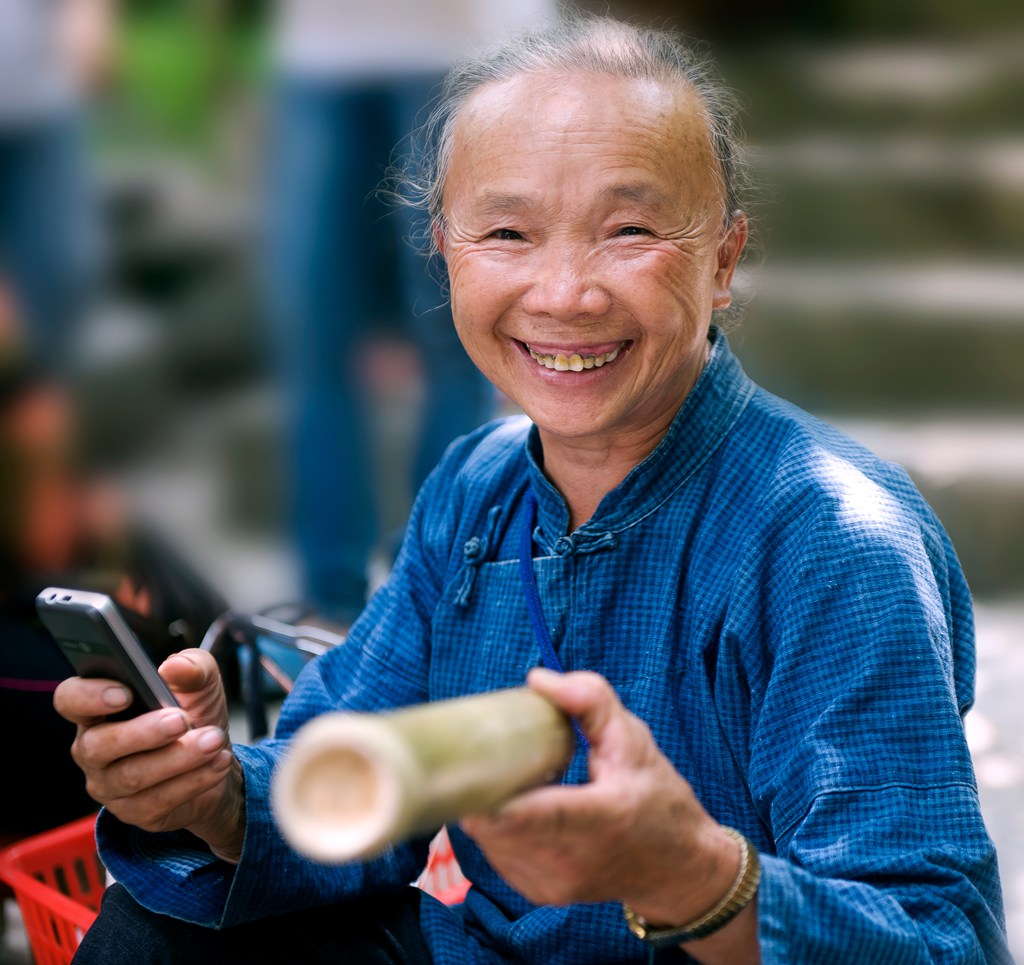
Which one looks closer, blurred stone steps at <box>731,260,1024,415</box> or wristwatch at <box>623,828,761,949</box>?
wristwatch at <box>623,828,761,949</box>

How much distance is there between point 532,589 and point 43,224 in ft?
8.76

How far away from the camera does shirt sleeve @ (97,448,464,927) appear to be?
50.5 inches

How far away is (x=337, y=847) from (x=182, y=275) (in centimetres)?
566

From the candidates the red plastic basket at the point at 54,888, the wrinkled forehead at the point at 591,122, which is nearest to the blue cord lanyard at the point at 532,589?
the wrinkled forehead at the point at 591,122

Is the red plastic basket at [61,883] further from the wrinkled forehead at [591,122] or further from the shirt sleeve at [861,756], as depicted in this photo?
the wrinkled forehead at [591,122]

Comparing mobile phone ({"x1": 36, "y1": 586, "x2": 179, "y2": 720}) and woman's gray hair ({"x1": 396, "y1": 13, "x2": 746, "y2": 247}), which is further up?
woman's gray hair ({"x1": 396, "y1": 13, "x2": 746, "y2": 247})

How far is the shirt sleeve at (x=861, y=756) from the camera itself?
0.97 m

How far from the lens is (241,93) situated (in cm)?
Answer: 543

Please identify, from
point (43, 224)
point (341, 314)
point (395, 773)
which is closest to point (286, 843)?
point (395, 773)

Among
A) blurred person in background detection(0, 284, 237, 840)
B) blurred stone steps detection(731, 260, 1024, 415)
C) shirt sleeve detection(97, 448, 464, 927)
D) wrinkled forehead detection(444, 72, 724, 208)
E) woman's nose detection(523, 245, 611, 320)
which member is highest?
wrinkled forehead detection(444, 72, 724, 208)

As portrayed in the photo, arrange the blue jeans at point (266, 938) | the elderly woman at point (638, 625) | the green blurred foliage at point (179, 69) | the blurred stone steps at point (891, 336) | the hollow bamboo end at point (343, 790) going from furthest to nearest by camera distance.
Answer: the blurred stone steps at point (891, 336)
the green blurred foliage at point (179, 69)
the blue jeans at point (266, 938)
the elderly woman at point (638, 625)
the hollow bamboo end at point (343, 790)

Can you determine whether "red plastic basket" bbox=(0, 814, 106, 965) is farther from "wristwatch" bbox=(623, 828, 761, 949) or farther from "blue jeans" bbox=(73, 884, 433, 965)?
"wristwatch" bbox=(623, 828, 761, 949)

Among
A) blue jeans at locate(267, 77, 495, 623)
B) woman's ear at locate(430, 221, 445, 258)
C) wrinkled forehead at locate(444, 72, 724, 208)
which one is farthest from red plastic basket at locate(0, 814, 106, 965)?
blue jeans at locate(267, 77, 495, 623)

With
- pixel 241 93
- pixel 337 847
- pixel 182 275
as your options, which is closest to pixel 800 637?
pixel 337 847
